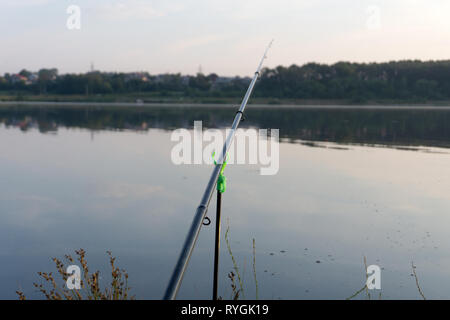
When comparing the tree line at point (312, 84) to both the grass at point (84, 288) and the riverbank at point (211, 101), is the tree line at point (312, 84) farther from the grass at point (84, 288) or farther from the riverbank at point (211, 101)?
the grass at point (84, 288)

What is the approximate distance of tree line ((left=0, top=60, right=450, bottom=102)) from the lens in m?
81.9

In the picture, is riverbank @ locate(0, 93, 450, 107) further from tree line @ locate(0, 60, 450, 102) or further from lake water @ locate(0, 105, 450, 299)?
lake water @ locate(0, 105, 450, 299)

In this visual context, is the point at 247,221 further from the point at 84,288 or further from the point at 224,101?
the point at 224,101

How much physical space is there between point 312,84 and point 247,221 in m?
81.8

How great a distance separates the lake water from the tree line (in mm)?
69555

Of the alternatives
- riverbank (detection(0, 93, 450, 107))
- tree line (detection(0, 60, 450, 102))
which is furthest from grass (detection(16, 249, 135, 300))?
tree line (detection(0, 60, 450, 102))

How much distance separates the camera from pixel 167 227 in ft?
22.1

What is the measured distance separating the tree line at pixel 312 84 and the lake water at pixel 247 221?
69.6 m

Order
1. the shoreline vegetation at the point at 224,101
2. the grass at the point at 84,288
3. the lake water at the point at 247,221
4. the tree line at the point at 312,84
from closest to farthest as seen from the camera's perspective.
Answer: the grass at the point at 84,288
the lake water at the point at 247,221
the shoreline vegetation at the point at 224,101
the tree line at the point at 312,84

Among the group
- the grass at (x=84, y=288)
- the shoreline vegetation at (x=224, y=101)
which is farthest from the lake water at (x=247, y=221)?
the shoreline vegetation at (x=224, y=101)

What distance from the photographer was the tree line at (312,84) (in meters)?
81.9
